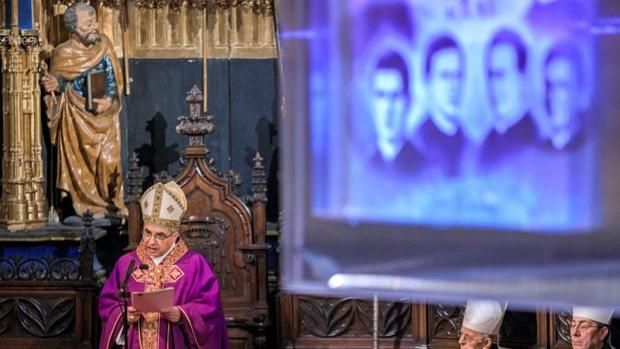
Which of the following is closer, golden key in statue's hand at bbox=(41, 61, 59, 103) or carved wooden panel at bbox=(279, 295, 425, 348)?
carved wooden panel at bbox=(279, 295, 425, 348)

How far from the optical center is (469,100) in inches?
44.9

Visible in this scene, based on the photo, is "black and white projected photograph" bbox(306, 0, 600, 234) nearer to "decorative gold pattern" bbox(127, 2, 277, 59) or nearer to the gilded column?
the gilded column


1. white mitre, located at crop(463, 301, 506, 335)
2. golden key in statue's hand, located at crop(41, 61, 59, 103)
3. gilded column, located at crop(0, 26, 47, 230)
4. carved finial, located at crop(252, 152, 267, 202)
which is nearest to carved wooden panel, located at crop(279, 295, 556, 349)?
carved finial, located at crop(252, 152, 267, 202)

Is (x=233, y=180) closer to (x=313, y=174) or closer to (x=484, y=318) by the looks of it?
(x=484, y=318)

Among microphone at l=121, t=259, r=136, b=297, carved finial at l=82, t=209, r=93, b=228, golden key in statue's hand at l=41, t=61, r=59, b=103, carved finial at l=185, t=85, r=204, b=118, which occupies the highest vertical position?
golden key in statue's hand at l=41, t=61, r=59, b=103

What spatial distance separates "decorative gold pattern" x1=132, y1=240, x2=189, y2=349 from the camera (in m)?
5.85

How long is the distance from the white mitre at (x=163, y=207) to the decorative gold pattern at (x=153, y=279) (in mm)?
149

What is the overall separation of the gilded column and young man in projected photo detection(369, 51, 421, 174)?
6641 mm

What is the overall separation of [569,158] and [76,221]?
6904 millimetres

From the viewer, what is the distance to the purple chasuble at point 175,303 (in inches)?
230

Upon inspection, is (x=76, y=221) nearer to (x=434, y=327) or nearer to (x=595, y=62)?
(x=434, y=327)

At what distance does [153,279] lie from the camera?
5.87 meters

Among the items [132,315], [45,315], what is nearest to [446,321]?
[132,315]

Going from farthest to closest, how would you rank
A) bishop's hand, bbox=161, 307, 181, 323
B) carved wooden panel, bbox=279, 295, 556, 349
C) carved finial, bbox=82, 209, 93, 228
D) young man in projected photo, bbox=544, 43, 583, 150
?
carved finial, bbox=82, 209, 93, 228
carved wooden panel, bbox=279, 295, 556, 349
bishop's hand, bbox=161, 307, 181, 323
young man in projected photo, bbox=544, 43, 583, 150
